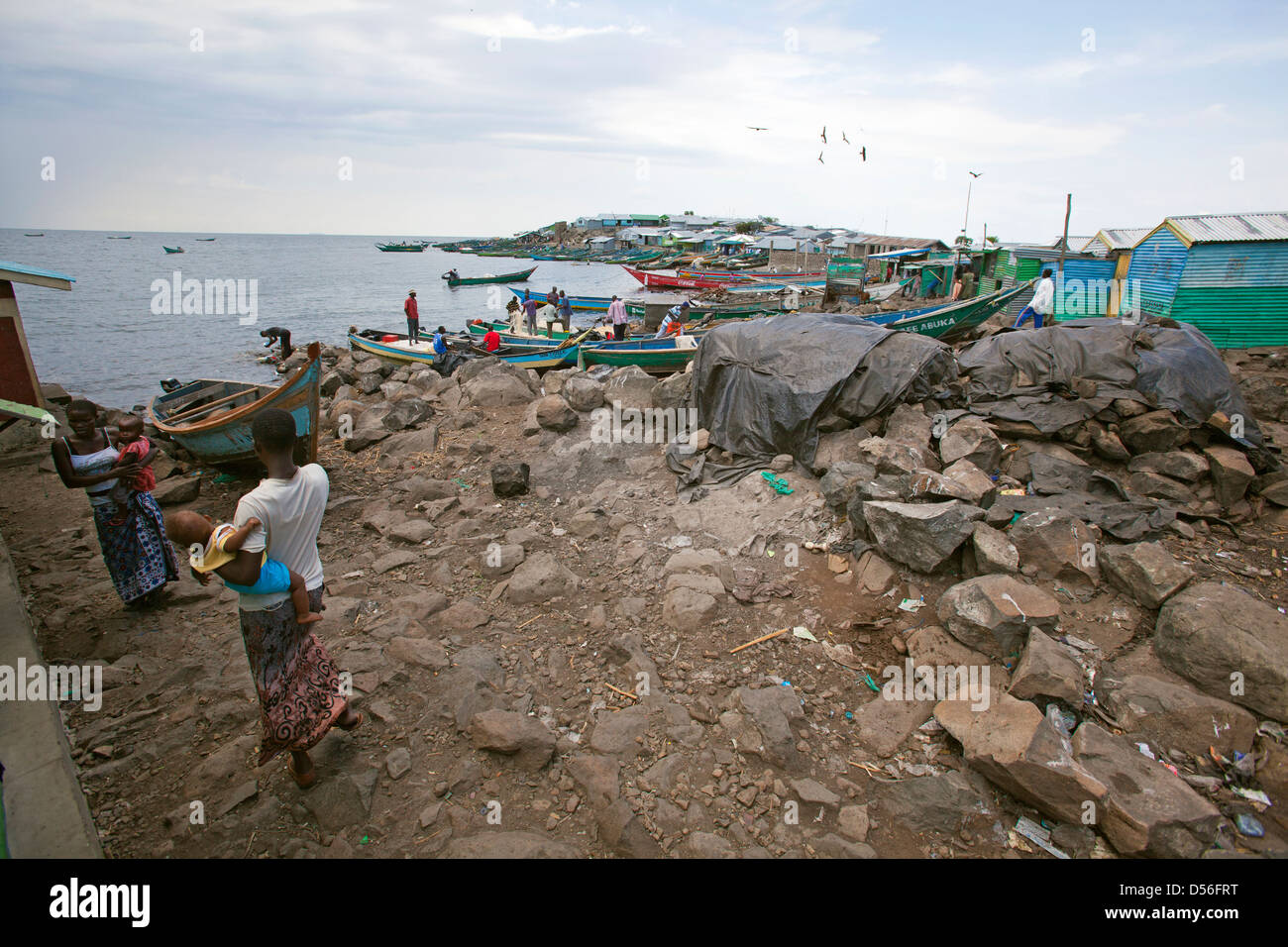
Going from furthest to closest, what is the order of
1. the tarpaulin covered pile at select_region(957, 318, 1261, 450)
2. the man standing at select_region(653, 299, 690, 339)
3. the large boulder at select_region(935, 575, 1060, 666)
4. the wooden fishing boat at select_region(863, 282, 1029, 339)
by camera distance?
the man standing at select_region(653, 299, 690, 339) → the wooden fishing boat at select_region(863, 282, 1029, 339) → the tarpaulin covered pile at select_region(957, 318, 1261, 450) → the large boulder at select_region(935, 575, 1060, 666)

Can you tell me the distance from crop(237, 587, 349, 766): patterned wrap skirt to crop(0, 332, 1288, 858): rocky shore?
388 millimetres

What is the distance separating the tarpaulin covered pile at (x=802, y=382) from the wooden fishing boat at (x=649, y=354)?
18.1ft

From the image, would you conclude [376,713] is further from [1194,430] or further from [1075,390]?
[1194,430]

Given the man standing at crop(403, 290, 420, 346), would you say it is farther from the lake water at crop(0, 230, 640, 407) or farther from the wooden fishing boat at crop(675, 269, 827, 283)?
the wooden fishing boat at crop(675, 269, 827, 283)

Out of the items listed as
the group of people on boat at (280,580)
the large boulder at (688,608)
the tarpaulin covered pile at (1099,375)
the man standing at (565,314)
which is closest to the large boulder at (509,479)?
the large boulder at (688,608)

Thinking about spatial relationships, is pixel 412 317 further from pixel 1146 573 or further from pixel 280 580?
pixel 1146 573

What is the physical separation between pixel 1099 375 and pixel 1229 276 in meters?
10.1

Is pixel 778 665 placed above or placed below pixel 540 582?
below

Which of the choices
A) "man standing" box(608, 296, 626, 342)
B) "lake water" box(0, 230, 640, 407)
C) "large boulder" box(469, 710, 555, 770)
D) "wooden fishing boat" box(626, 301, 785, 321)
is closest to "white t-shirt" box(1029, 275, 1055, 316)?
"man standing" box(608, 296, 626, 342)

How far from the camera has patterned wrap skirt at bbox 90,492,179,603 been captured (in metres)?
4.93

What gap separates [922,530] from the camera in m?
→ 4.78

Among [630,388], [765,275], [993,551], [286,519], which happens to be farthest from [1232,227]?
[765,275]

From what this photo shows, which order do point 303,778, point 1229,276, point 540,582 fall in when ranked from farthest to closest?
point 1229,276
point 540,582
point 303,778

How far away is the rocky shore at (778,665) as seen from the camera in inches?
125
